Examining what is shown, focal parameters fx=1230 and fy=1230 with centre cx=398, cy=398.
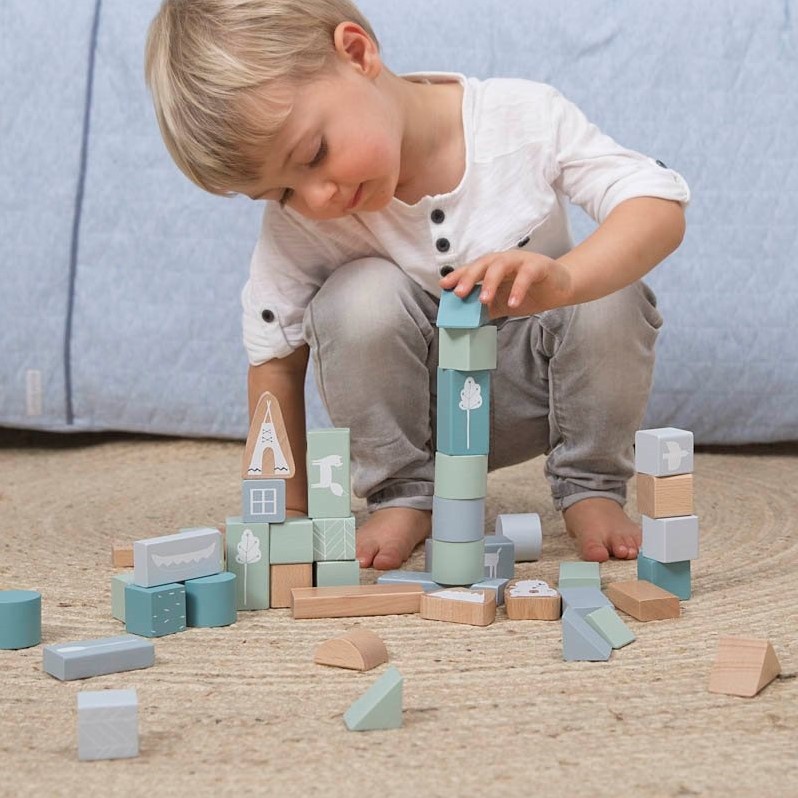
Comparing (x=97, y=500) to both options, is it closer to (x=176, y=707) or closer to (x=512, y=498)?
(x=512, y=498)

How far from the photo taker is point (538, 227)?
1.17 metres

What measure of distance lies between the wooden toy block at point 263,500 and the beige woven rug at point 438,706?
0.24ft

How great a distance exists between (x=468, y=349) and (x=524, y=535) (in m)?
0.23

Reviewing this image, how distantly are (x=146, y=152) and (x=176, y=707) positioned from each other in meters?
1.05

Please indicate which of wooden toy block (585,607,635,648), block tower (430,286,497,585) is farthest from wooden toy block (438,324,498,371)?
wooden toy block (585,607,635,648)

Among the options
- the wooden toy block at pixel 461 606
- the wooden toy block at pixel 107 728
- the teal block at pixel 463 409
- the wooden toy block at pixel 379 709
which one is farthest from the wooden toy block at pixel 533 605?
the wooden toy block at pixel 107 728

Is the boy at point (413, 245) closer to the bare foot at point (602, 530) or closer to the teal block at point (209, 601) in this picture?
the bare foot at point (602, 530)

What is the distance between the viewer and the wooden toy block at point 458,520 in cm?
95

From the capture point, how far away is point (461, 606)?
0.91 metres

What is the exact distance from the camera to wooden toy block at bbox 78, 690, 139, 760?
2.17 ft

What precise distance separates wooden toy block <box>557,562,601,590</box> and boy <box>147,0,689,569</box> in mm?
110

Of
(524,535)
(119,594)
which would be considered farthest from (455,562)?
(119,594)

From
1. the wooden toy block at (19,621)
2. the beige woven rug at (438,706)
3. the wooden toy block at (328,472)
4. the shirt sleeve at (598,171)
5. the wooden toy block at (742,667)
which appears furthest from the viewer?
the shirt sleeve at (598,171)

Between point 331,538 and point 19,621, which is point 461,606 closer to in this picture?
point 331,538
